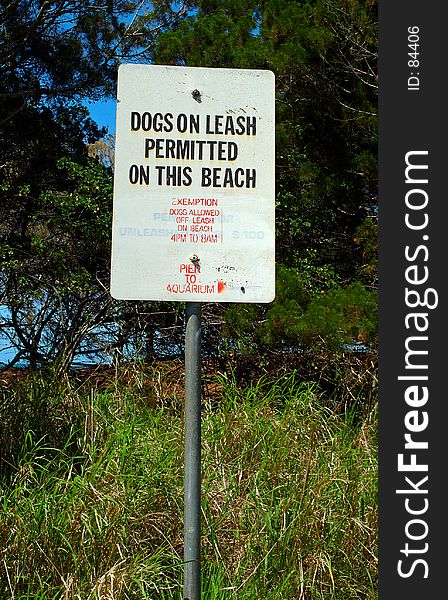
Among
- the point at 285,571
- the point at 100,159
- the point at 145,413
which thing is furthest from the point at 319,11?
the point at 285,571

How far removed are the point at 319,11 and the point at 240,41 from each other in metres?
0.81

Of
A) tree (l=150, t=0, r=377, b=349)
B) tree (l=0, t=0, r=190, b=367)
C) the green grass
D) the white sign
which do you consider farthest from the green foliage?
the white sign

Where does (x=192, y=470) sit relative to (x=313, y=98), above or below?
below

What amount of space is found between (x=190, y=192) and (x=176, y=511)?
1569 millimetres

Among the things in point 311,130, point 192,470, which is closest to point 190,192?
point 192,470

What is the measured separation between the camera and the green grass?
131 inches

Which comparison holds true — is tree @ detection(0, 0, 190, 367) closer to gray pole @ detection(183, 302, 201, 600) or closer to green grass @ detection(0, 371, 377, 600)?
green grass @ detection(0, 371, 377, 600)

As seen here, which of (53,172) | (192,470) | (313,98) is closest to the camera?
(192,470)

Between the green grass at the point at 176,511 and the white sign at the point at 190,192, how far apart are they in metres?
1.14

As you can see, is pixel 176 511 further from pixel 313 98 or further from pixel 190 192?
pixel 313 98

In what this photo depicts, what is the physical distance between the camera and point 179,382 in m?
6.48

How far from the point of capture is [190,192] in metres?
3.00

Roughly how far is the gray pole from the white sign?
0.19 meters

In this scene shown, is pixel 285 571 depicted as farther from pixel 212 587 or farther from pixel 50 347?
pixel 50 347
